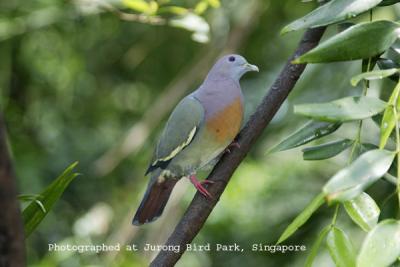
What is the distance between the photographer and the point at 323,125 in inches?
35.0

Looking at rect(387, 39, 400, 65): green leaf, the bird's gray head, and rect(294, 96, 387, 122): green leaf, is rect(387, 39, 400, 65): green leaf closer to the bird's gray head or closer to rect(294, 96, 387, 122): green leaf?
rect(294, 96, 387, 122): green leaf

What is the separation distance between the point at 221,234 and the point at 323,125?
1.77 meters

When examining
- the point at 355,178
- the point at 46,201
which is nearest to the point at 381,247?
the point at 355,178

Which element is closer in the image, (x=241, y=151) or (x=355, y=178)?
(x=355, y=178)

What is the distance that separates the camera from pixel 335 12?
0.78 m

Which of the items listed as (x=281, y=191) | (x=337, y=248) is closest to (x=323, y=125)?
(x=337, y=248)

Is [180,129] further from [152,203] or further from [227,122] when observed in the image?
[152,203]

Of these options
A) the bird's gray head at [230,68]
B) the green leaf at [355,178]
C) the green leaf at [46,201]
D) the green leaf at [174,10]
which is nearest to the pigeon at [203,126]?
the bird's gray head at [230,68]

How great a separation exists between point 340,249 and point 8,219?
355 mm

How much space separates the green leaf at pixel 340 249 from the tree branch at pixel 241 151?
0.91 ft

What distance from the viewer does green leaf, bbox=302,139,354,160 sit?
34.0 inches

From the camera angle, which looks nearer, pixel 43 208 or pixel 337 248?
pixel 337 248

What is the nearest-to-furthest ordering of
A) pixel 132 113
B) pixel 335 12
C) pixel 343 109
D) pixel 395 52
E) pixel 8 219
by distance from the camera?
pixel 8 219, pixel 343 109, pixel 335 12, pixel 395 52, pixel 132 113

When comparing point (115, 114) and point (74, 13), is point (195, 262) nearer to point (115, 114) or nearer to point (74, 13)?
point (115, 114)
